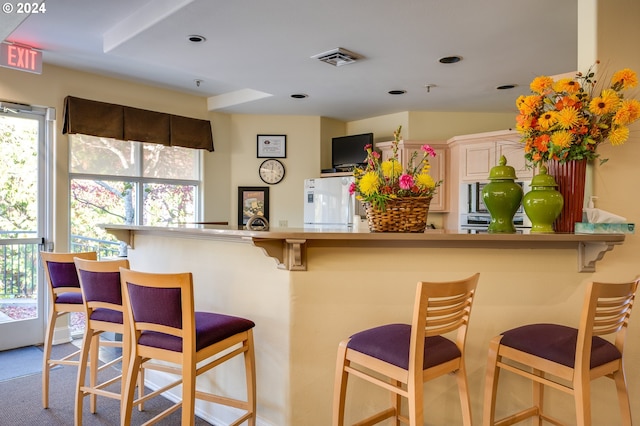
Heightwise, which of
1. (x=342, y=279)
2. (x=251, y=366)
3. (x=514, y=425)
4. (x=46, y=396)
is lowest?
(x=46, y=396)

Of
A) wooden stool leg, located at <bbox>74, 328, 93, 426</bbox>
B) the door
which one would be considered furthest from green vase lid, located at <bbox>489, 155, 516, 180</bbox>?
the door

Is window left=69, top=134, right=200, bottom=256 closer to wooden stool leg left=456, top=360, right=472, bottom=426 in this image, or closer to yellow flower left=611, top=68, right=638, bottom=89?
wooden stool leg left=456, top=360, right=472, bottom=426

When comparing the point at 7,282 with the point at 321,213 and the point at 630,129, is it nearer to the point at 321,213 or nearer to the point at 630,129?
the point at 321,213

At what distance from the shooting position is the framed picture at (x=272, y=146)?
5297 mm

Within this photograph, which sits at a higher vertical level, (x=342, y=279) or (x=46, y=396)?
(x=342, y=279)

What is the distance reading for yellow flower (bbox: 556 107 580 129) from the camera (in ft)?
5.95

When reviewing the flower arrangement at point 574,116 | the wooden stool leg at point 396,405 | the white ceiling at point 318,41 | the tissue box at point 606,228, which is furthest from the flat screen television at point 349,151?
the wooden stool leg at point 396,405

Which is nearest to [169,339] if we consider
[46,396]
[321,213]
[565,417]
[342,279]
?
[342,279]

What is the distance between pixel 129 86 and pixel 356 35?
2747 millimetres

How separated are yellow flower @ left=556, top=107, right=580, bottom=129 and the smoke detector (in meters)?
1.75

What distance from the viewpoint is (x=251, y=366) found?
196 centimetres

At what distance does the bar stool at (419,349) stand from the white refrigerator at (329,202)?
317 centimetres

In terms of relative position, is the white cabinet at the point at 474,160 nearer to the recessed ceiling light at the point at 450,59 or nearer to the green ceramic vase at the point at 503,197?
the recessed ceiling light at the point at 450,59

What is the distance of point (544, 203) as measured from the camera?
185cm
